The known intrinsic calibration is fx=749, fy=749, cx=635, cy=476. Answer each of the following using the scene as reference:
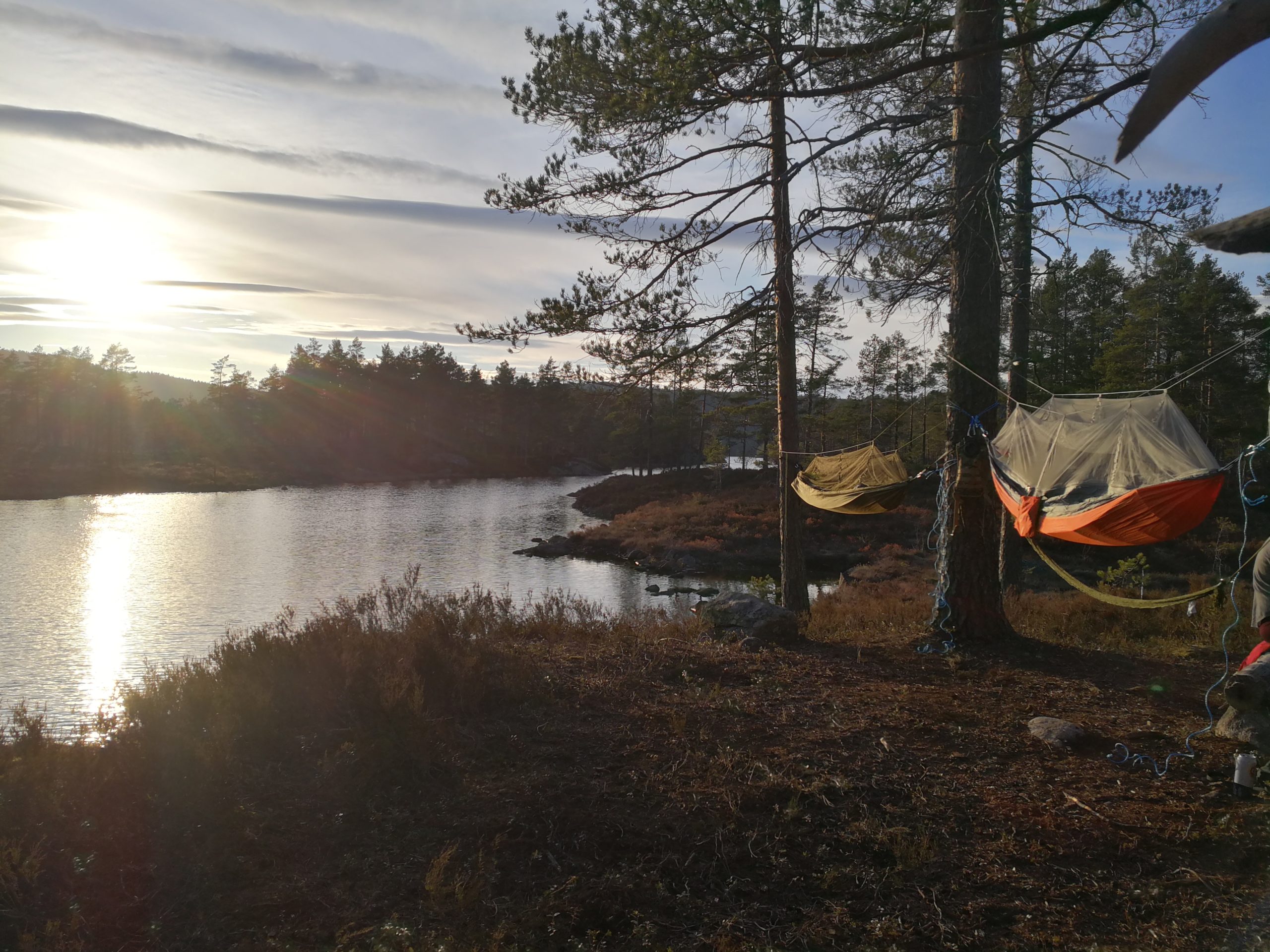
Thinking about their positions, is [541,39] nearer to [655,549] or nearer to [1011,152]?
[1011,152]

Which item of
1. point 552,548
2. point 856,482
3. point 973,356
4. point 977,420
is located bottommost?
point 552,548

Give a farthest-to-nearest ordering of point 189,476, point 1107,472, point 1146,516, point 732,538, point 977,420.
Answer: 1. point 189,476
2. point 732,538
3. point 977,420
4. point 1107,472
5. point 1146,516

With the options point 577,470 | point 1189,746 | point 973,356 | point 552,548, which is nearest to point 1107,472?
point 1189,746

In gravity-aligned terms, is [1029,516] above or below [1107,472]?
below

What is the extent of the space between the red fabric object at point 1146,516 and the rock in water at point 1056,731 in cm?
102

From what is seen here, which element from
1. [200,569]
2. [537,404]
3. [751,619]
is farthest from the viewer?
[537,404]

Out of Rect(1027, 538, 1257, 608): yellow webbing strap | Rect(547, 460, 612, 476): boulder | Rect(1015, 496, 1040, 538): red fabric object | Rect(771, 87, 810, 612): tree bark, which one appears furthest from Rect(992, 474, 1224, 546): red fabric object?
Rect(547, 460, 612, 476): boulder

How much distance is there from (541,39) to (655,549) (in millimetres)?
19179

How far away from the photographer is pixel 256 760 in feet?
13.1

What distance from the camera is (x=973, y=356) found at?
5961 mm

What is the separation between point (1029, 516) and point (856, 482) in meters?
2.75

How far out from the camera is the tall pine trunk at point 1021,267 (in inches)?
231

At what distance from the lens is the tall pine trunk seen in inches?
231

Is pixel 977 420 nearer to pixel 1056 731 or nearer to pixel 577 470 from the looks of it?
pixel 1056 731
